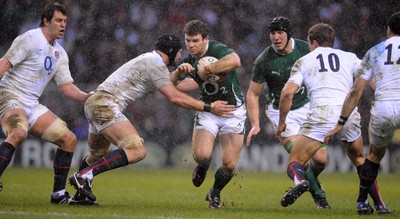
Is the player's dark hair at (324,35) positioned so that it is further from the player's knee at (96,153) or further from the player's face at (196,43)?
the player's knee at (96,153)

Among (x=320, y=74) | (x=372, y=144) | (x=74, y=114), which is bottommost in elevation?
(x=74, y=114)

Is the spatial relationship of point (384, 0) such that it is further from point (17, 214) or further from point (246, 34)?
point (17, 214)

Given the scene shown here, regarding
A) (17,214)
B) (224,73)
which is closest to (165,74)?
(224,73)

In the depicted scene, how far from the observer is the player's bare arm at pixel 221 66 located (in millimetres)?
10930

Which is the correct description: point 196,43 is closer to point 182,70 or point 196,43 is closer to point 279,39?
point 182,70

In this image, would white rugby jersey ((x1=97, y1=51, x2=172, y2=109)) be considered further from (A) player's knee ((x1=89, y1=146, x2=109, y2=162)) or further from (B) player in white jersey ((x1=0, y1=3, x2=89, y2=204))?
(B) player in white jersey ((x1=0, y1=3, x2=89, y2=204))

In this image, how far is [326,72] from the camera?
34.2 feet

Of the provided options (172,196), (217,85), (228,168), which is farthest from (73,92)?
(172,196)

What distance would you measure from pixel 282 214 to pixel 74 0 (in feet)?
47.1

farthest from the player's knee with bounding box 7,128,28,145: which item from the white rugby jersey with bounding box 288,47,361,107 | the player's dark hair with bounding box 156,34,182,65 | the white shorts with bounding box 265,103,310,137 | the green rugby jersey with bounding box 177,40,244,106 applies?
the white shorts with bounding box 265,103,310,137

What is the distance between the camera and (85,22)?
2319 centimetres

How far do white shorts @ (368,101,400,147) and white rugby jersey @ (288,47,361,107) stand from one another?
775mm

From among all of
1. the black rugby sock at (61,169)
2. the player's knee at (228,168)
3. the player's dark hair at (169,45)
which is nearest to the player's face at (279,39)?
the player's dark hair at (169,45)

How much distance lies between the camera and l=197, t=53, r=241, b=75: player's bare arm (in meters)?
10.9
